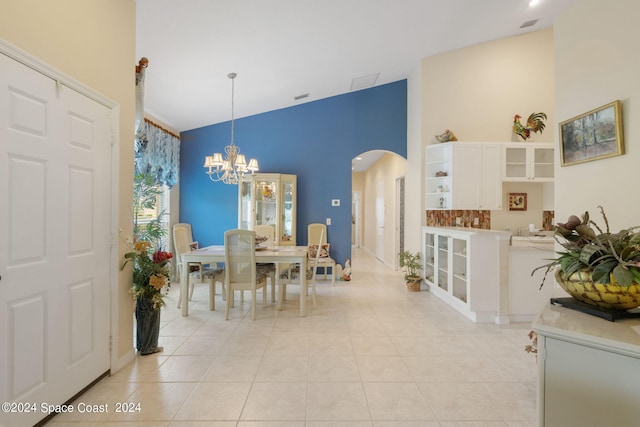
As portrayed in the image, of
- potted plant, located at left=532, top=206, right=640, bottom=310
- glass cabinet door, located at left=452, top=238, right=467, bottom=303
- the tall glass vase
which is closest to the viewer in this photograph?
potted plant, located at left=532, top=206, right=640, bottom=310

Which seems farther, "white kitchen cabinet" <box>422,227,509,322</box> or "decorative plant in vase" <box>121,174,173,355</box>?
"white kitchen cabinet" <box>422,227,509,322</box>

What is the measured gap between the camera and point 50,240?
1733mm

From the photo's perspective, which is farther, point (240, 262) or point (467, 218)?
point (467, 218)

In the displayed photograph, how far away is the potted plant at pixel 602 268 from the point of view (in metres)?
1.08

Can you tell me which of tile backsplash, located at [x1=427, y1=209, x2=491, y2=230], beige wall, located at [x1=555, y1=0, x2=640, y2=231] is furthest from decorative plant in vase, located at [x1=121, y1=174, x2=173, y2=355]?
tile backsplash, located at [x1=427, y1=209, x2=491, y2=230]

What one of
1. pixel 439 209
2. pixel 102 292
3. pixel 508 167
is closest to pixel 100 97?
pixel 102 292

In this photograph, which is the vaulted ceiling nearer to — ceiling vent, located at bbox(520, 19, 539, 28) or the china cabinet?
ceiling vent, located at bbox(520, 19, 539, 28)

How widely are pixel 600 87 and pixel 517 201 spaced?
308 centimetres

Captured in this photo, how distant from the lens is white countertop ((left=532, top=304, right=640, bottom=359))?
939 millimetres

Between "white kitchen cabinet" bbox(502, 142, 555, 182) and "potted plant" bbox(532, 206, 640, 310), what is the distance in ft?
12.3

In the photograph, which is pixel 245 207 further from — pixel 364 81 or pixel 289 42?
pixel 364 81

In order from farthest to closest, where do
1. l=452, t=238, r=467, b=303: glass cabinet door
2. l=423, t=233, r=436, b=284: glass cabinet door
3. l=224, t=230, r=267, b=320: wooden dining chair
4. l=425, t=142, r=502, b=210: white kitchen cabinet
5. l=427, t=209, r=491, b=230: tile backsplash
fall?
1. l=427, t=209, r=491, b=230: tile backsplash
2. l=423, t=233, r=436, b=284: glass cabinet door
3. l=425, t=142, r=502, b=210: white kitchen cabinet
4. l=452, t=238, r=467, b=303: glass cabinet door
5. l=224, t=230, r=267, b=320: wooden dining chair

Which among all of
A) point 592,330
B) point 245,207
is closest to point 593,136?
point 592,330

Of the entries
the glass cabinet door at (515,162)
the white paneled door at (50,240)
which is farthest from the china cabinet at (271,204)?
the glass cabinet door at (515,162)
